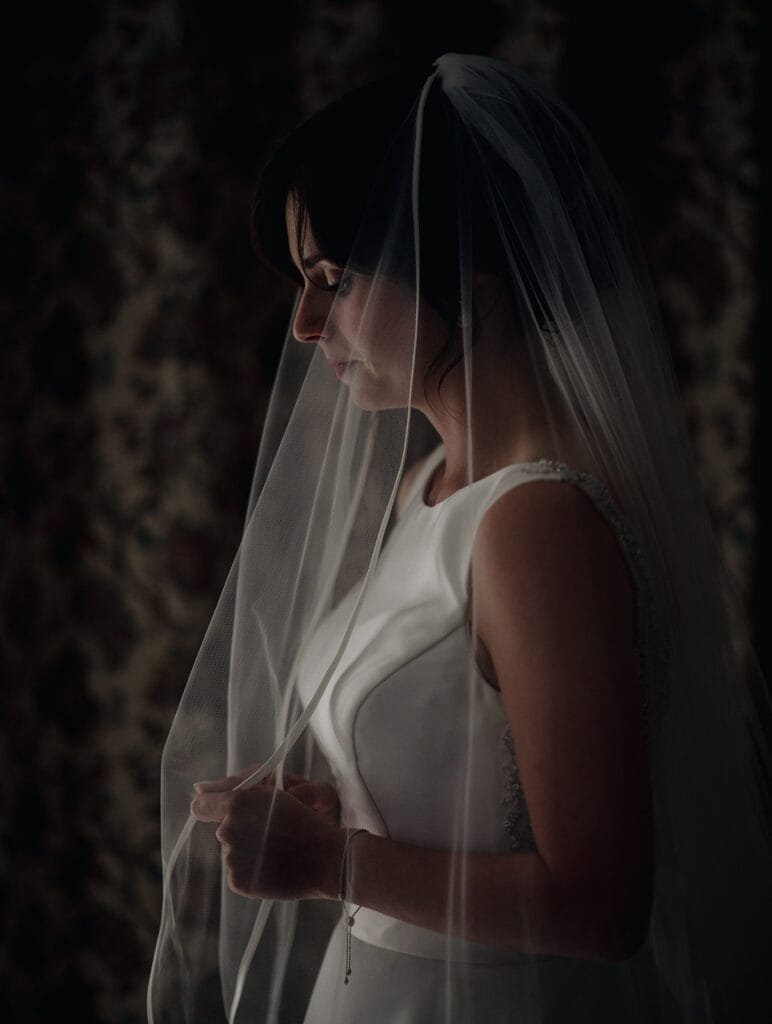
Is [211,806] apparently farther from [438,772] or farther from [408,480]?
[408,480]

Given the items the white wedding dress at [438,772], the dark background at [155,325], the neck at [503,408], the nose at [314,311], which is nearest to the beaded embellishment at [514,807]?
the white wedding dress at [438,772]

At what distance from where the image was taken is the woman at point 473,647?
649 millimetres

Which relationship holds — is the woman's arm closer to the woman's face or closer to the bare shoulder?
the woman's face

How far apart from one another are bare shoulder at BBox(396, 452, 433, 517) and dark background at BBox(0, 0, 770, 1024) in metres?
0.44

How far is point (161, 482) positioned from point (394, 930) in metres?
0.92

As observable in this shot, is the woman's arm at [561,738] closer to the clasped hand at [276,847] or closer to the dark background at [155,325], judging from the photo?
the clasped hand at [276,847]

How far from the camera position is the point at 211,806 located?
766 mm

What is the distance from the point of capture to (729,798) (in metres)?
0.80

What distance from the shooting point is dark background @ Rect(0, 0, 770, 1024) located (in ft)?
4.60

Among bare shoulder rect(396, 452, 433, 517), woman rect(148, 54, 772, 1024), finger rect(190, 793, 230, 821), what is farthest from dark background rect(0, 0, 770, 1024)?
finger rect(190, 793, 230, 821)

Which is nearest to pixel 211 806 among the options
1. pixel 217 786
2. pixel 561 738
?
pixel 217 786

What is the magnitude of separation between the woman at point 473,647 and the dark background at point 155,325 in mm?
629

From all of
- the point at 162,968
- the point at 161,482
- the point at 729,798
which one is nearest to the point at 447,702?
the point at 729,798

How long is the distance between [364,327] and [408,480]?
1.29 feet
